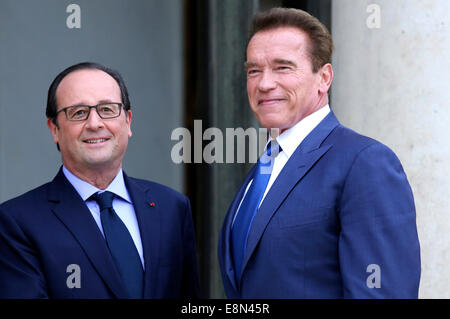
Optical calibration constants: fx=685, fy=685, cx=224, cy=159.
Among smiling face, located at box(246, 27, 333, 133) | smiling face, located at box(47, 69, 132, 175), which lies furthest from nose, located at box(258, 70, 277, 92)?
smiling face, located at box(47, 69, 132, 175)

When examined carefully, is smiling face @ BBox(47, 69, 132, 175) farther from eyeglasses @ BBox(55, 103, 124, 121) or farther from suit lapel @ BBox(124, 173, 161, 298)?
suit lapel @ BBox(124, 173, 161, 298)

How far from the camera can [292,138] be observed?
2939 millimetres

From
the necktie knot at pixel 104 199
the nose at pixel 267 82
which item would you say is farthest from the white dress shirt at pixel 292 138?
the necktie knot at pixel 104 199

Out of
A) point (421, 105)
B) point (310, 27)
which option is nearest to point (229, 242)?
point (310, 27)

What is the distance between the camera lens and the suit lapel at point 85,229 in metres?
2.97

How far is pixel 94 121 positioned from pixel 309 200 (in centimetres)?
103

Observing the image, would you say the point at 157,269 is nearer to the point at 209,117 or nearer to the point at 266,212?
the point at 266,212

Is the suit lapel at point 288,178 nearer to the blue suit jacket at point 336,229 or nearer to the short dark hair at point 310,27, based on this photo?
the blue suit jacket at point 336,229

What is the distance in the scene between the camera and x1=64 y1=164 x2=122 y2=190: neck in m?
3.13

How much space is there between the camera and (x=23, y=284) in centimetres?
285

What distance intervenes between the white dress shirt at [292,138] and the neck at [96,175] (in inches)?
30.0

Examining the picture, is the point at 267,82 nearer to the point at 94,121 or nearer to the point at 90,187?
the point at 94,121

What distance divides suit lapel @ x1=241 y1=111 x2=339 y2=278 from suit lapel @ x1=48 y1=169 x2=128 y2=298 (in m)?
0.60
